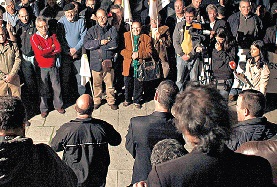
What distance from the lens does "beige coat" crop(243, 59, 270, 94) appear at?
8.17 m

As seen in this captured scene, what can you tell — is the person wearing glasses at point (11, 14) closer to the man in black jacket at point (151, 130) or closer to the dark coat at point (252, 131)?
the man in black jacket at point (151, 130)

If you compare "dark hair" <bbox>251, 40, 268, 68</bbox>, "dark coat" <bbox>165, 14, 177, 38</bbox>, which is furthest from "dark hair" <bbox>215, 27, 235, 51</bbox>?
"dark coat" <bbox>165, 14, 177, 38</bbox>

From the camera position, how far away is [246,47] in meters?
8.77

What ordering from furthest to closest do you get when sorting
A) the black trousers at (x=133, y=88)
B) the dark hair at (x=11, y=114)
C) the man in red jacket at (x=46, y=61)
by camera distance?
1. the black trousers at (x=133, y=88)
2. the man in red jacket at (x=46, y=61)
3. the dark hair at (x=11, y=114)

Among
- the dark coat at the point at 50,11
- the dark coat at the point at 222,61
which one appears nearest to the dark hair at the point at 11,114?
the dark coat at the point at 222,61

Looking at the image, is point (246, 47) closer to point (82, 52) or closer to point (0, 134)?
point (82, 52)

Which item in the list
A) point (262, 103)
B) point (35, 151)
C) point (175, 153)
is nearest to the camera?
point (35, 151)

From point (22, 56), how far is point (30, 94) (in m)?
0.93

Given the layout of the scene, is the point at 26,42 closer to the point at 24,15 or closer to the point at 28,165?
the point at 24,15

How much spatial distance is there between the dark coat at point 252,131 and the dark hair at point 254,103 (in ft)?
0.43

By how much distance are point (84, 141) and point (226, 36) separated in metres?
4.07

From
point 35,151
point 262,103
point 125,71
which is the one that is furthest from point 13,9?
point 35,151

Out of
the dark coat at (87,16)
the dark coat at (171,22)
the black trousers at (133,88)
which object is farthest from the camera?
the dark coat at (171,22)

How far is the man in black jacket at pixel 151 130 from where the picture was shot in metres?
4.98
